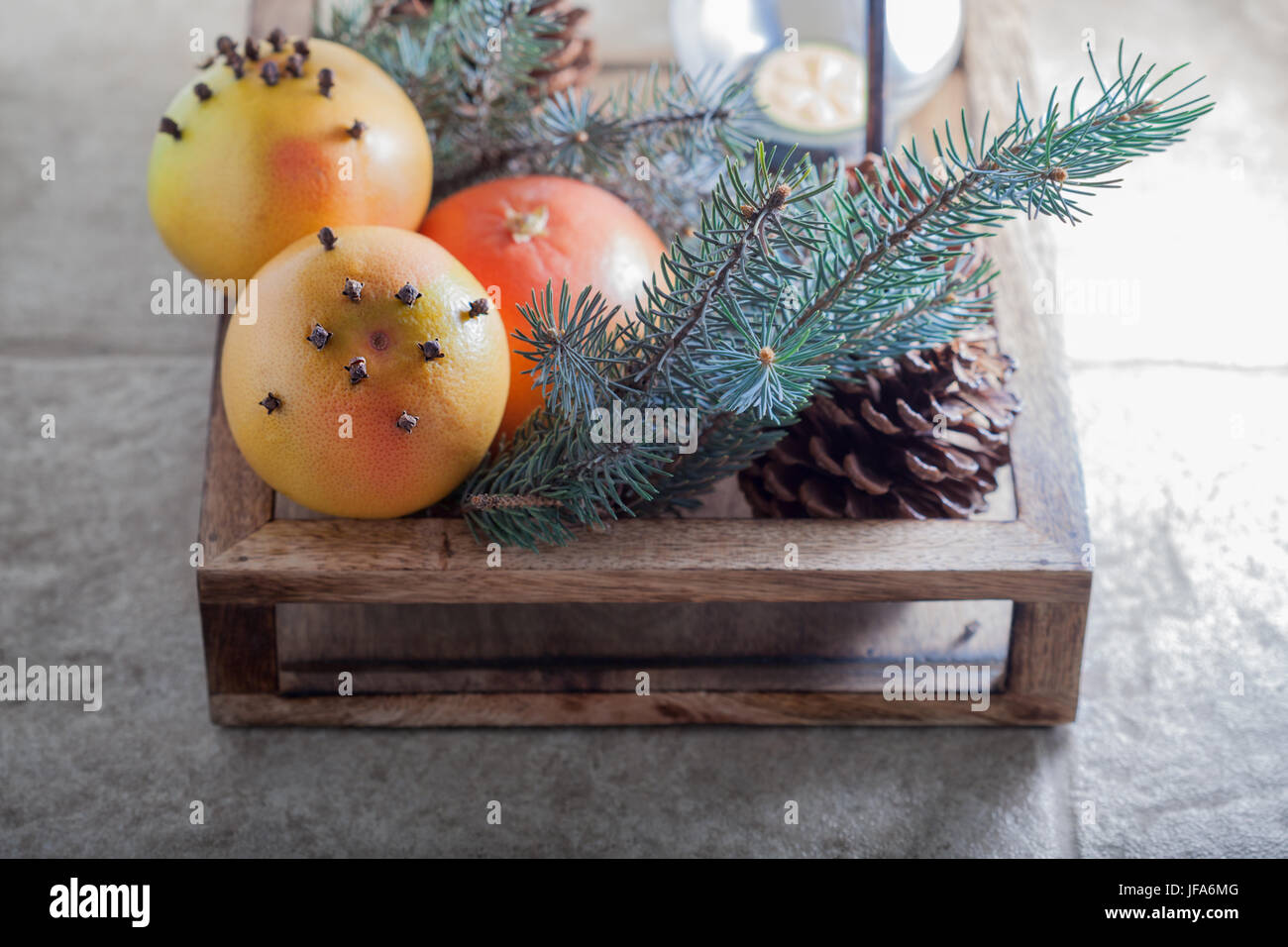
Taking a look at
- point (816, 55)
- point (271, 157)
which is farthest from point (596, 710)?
point (816, 55)

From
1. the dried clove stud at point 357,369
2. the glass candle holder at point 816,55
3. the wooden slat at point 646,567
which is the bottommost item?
the wooden slat at point 646,567

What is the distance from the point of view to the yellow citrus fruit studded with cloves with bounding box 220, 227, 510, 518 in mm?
387

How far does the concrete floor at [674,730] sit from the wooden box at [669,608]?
0.7 inches

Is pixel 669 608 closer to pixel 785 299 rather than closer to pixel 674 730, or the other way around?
pixel 674 730

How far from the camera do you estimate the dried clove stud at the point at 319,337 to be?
38 centimetres

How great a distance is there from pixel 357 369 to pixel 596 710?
0.59 ft

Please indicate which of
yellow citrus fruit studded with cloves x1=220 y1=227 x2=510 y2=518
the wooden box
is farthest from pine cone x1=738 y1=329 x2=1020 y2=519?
yellow citrus fruit studded with cloves x1=220 y1=227 x2=510 y2=518

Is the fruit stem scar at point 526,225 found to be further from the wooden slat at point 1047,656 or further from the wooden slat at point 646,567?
the wooden slat at point 1047,656

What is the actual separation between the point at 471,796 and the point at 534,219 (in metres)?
0.22

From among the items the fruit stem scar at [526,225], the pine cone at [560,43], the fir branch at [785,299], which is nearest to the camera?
the fir branch at [785,299]

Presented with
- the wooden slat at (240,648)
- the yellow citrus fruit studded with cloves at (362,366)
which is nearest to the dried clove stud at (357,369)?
the yellow citrus fruit studded with cloves at (362,366)

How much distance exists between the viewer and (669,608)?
50 cm
